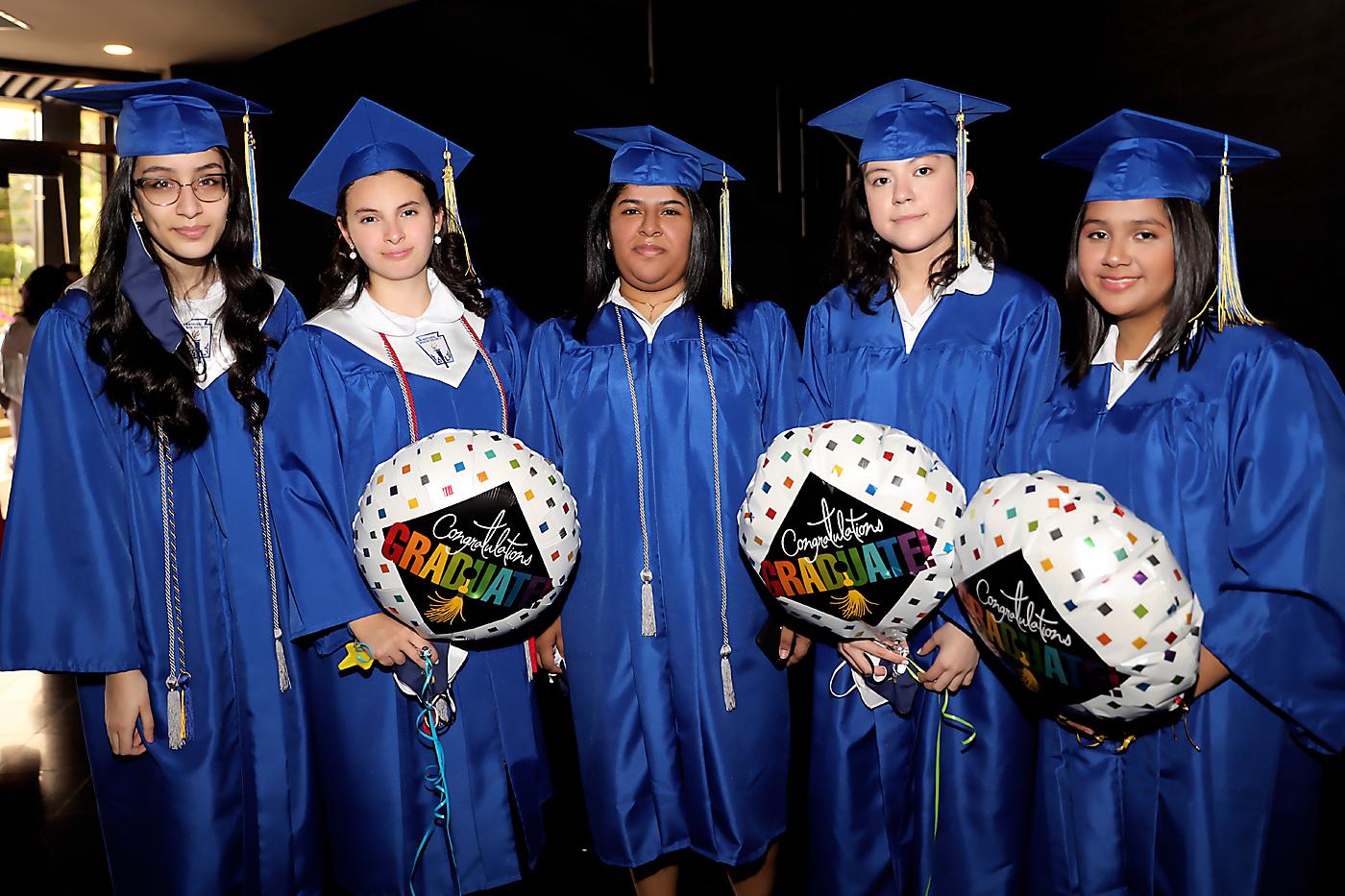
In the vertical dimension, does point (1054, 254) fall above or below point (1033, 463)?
above

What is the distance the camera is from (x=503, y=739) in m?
2.08

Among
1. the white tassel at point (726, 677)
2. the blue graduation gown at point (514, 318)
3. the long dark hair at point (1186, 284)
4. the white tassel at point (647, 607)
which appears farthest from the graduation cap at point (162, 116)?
the long dark hair at point (1186, 284)

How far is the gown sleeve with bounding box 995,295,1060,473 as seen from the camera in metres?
1.87

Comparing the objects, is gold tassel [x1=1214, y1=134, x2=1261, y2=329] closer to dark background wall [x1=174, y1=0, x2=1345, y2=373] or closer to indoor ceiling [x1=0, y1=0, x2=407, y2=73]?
dark background wall [x1=174, y1=0, x2=1345, y2=373]

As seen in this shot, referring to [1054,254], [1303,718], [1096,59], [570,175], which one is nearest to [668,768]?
[1303,718]

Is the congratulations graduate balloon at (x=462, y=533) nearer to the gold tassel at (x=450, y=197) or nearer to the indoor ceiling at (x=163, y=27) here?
the gold tassel at (x=450, y=197)

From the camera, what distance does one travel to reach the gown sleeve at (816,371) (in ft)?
6.81

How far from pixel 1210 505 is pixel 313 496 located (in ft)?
5.40

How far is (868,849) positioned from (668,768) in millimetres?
453

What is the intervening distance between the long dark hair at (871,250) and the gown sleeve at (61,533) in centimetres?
152

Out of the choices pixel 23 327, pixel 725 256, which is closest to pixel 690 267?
pixel 725 256

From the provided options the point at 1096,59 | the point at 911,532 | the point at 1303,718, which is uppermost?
the point at 1096,59

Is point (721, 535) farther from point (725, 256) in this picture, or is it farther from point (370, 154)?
point (370, 154)

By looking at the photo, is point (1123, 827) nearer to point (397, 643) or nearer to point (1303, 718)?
point (1303, 718)
